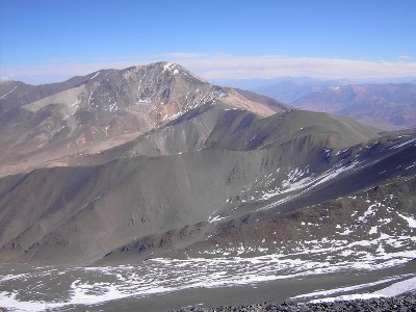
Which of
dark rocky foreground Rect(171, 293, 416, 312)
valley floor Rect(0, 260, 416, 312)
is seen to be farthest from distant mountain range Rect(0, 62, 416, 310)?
dark rocky foreground Rect(171, 293, 416, 312)

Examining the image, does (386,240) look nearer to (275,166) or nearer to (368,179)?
(368,179)

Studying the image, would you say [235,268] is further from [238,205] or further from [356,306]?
[238,205]

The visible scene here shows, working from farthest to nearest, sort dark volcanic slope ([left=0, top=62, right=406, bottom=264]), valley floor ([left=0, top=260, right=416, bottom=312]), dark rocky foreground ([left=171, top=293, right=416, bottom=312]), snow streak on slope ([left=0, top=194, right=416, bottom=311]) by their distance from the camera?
dark volcanic slope ([left=0, top=62, right=406, bottom=264]), snow streak on slope ([left=0, top=194, right=416, bottom=311]), valley floor ([left=0, top=260, right=416, bottom=312]), dark rocky foreground ([left=171, top=293, right=416, bottom=312])

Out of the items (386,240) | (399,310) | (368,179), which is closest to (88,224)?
(368,179)

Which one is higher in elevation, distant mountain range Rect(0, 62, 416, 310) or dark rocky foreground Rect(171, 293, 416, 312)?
dark rocky foreground Rect(171, 293, 416, 312)

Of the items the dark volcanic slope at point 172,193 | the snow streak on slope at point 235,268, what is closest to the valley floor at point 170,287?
the snow streak on slope at point 235,268

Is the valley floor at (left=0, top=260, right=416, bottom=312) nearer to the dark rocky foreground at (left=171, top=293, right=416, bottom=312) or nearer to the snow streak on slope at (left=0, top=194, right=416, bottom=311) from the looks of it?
the snow streak on slope at (left=0, top=194, right=416, bottom=311)

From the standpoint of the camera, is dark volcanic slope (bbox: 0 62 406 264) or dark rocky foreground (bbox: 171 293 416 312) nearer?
dark rocky foreground (bbox: 171 293 416 312)

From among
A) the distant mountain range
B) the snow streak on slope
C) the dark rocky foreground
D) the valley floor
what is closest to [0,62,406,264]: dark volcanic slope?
the distant mountain range

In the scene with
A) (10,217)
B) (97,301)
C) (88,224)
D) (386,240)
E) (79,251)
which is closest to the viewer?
(97,301)

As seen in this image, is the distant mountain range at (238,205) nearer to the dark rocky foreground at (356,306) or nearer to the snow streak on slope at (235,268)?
the snow streak on slope at (235,268)

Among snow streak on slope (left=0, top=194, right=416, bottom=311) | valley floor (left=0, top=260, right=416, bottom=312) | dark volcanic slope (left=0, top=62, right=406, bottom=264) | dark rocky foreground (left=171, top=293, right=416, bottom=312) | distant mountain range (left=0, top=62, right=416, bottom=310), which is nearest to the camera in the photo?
dark rocky foreground (left=171, top=293, right=416, bottom=312)
